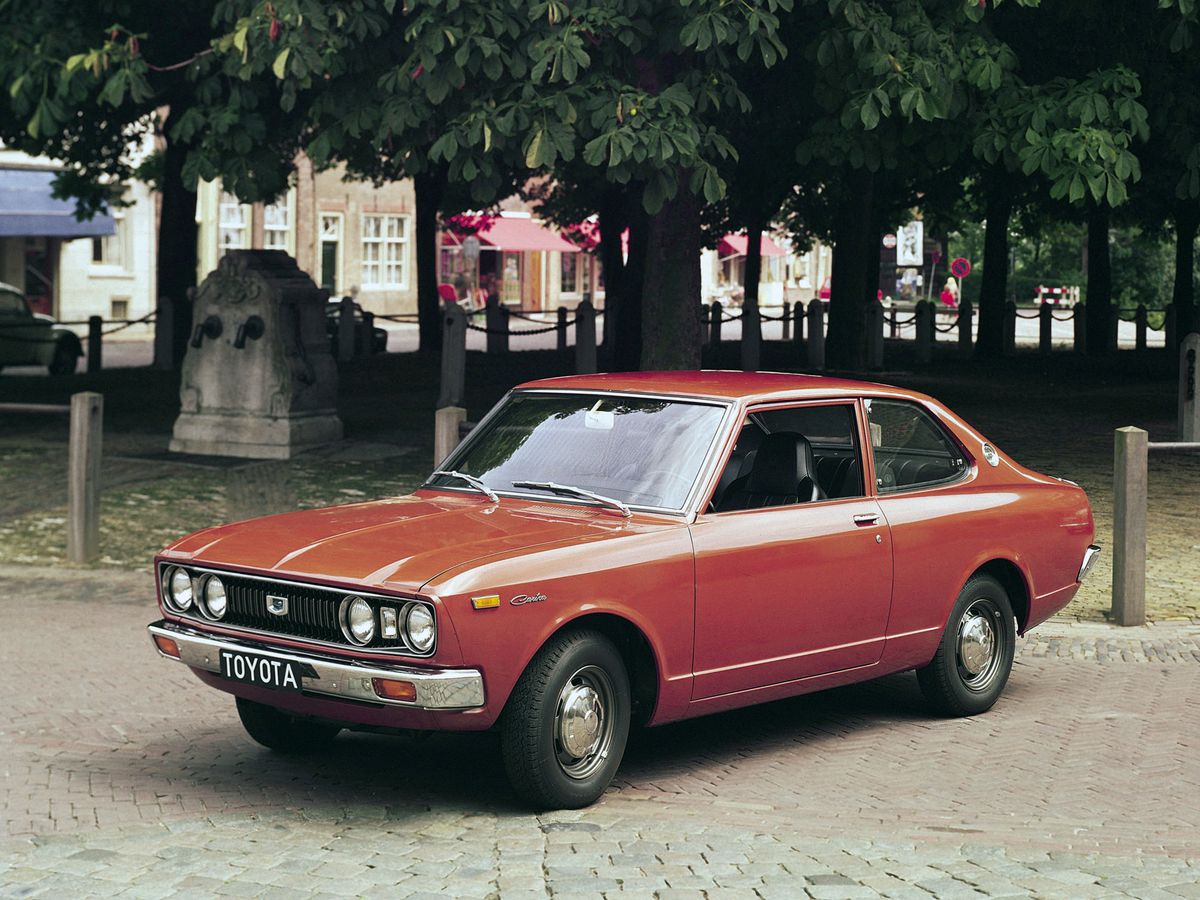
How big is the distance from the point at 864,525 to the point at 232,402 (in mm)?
11538

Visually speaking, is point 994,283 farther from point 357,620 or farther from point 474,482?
point 357,620

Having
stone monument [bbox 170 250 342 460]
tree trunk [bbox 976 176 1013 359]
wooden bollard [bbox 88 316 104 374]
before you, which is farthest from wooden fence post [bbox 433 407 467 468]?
tree trunk [bbox 976 176 1013 359]

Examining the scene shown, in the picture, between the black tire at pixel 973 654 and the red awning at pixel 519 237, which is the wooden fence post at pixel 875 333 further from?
the red awning at pixel 519 237

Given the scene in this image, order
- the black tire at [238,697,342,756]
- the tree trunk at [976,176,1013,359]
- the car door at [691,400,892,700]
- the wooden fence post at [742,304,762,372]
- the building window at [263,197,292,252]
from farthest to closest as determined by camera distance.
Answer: the building window at [263,197,292,252] < the tree trunk at [976,176,1013,359] < the wooden fence post at [742,304,762,372] < the black tire at [238,697,342,756] < the car door at [691,400,892,700]

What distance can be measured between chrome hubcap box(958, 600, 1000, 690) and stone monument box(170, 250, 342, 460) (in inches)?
418

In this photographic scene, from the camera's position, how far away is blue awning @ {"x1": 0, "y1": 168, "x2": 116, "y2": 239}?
49406mm

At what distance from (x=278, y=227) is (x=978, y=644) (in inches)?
2183

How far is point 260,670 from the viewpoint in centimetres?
617

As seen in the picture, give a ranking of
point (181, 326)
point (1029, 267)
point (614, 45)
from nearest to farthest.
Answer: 1. point (614, 45)
2. point (181, 326)
3. point (1029, 267)

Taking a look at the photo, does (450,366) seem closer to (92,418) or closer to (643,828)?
(92,418)

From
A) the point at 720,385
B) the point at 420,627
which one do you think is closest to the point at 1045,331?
the point at 720,385

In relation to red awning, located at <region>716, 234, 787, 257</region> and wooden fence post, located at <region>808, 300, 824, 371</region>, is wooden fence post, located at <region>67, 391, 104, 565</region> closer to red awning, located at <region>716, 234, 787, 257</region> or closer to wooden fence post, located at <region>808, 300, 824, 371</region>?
wooden fence post, located at <region>808, 300, 824, 371</region>

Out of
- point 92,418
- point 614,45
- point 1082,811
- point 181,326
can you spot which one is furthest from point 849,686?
point 181,326

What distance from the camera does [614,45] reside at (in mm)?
13977
